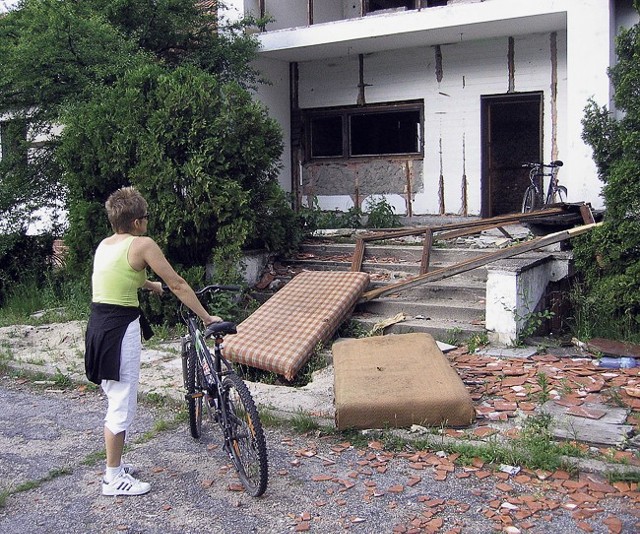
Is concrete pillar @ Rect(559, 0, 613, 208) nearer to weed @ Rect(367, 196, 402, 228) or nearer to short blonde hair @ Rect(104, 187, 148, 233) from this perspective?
weed @ Rect(367, 196, 402, 228)

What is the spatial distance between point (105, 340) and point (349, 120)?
9.97 m

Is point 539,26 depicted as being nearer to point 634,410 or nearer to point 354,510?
point 634,410

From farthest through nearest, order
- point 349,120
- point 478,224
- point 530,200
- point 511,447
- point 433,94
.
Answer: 1. point 349,120
2. point 433,94
3. point 530,200
4. point 478,224
5. point 511,447

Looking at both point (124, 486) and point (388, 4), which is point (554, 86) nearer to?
point (388, 4)

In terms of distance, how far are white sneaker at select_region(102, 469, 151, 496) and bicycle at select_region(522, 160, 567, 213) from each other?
26.4 feet

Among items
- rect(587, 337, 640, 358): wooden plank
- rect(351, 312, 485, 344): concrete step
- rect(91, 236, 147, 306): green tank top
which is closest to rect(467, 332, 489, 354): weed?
rect(351, 312, 485, 344): concrete step

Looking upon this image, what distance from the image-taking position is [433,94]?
12805mm

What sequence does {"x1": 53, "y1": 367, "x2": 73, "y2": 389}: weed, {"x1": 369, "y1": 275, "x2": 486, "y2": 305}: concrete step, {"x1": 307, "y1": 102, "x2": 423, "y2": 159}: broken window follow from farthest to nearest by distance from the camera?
{"x1": 307, "y1": 102, "x2": 423, "y2": 159}: broken window
{"x1": 369, "y1": 275, "x2": 486, "y2": 305}: concrete step
{"x1": 53, "y1": 367, "x2": 73, "y2": 389}: weed

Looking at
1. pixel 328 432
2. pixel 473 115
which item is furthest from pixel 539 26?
pixel 328 432

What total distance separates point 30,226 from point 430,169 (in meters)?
6.70

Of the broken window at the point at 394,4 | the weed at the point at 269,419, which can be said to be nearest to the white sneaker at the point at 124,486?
→ the weed at the point at 269,419

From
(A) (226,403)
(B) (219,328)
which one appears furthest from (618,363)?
(B) (219,328)

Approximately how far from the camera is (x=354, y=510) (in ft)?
14.3

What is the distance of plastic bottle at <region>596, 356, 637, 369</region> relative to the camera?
6.85 meters
